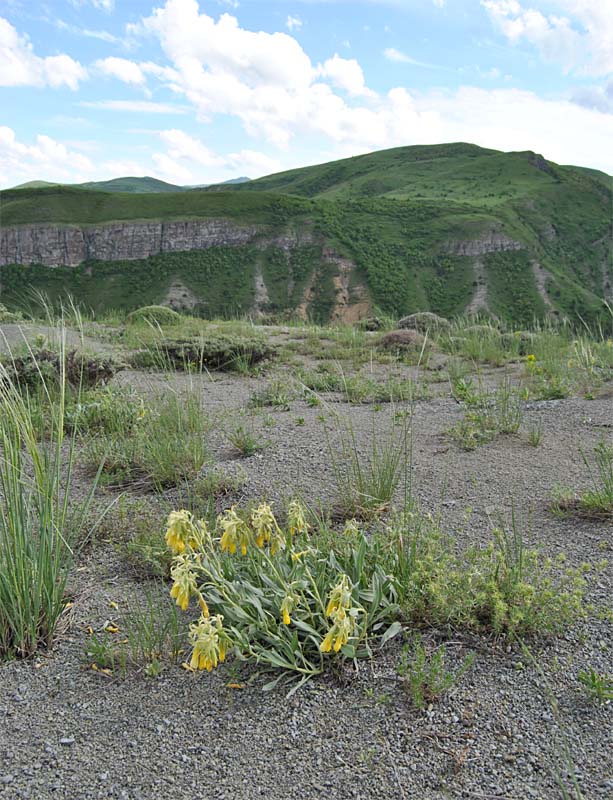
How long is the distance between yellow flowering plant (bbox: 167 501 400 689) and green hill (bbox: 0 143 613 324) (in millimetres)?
59345

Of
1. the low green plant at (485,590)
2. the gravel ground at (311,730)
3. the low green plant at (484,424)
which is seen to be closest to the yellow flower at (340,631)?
the gravel ground at (311,730)

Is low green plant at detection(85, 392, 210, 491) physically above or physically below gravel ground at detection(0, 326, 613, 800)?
above

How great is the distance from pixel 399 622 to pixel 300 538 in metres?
0.59

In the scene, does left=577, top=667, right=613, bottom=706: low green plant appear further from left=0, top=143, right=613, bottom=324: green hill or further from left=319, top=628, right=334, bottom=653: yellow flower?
left=0, top=143, right=613, bottom=324: green hill

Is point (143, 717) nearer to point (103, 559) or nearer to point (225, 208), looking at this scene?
point (103, 559)

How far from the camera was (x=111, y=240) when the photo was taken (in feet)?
250

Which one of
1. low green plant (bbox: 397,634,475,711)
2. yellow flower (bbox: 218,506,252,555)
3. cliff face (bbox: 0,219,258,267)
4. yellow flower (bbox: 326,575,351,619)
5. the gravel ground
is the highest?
cliff face (bbox: 0,219,258,267)

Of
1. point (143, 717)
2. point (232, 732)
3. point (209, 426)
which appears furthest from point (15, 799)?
point (209, 426)

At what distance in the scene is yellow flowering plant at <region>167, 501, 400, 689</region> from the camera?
204 centimetres

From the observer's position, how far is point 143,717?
6.90 feet

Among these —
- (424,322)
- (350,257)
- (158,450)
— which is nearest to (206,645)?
(158,450)

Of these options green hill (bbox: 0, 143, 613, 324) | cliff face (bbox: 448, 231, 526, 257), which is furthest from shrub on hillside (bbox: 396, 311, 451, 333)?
cliff face (bbox: 448, 231, 526, 257)

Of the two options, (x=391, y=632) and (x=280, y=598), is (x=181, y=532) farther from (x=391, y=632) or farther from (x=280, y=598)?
(x=391, y=632)

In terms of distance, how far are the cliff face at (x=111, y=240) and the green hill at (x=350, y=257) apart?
64cm
